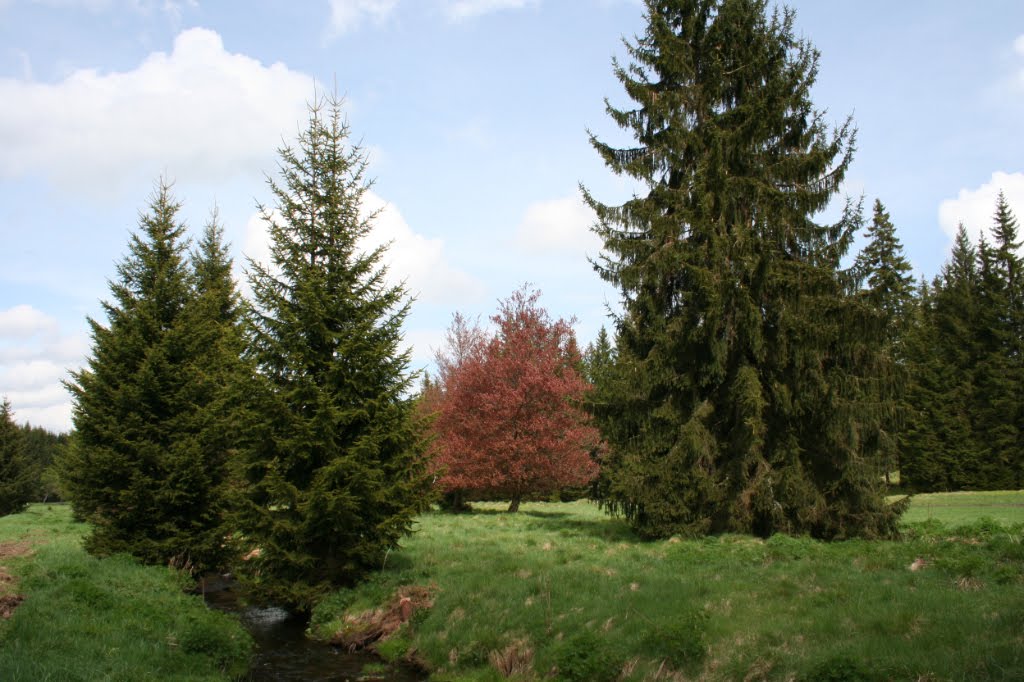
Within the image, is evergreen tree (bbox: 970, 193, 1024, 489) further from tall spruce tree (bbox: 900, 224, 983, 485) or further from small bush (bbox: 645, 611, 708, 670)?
small bush (bbox: 645, 611, 708, 670)

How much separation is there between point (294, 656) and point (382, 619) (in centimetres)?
179

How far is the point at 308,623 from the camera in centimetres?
1478

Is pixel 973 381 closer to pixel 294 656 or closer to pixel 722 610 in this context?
pixel 722 610

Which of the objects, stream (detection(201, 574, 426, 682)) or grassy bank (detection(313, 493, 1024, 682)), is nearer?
grassy bank (detection(313, 493, 1024, 682))

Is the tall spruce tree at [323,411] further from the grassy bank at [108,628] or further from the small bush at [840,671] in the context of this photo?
the small bush at [840,671]

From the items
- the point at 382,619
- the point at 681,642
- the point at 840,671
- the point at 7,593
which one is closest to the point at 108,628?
the point at 7,593

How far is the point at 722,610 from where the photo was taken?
9.76 m

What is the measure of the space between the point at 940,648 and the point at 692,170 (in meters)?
15.0

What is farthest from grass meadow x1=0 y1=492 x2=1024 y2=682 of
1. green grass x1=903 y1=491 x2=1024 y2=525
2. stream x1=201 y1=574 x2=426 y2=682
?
green grass x1=903 y1=491 x2=1024 y2=525

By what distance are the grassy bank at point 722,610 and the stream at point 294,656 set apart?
57cm

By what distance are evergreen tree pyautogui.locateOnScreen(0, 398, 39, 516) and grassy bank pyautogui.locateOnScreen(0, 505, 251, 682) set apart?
31142 millimetres

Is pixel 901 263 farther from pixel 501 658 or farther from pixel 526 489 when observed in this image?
pixel 501 658

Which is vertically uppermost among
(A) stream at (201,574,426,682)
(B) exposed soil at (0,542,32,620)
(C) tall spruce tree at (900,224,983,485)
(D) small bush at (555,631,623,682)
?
(C) tall spruce tree at (900,224,983,485)

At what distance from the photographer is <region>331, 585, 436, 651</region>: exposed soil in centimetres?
1320
